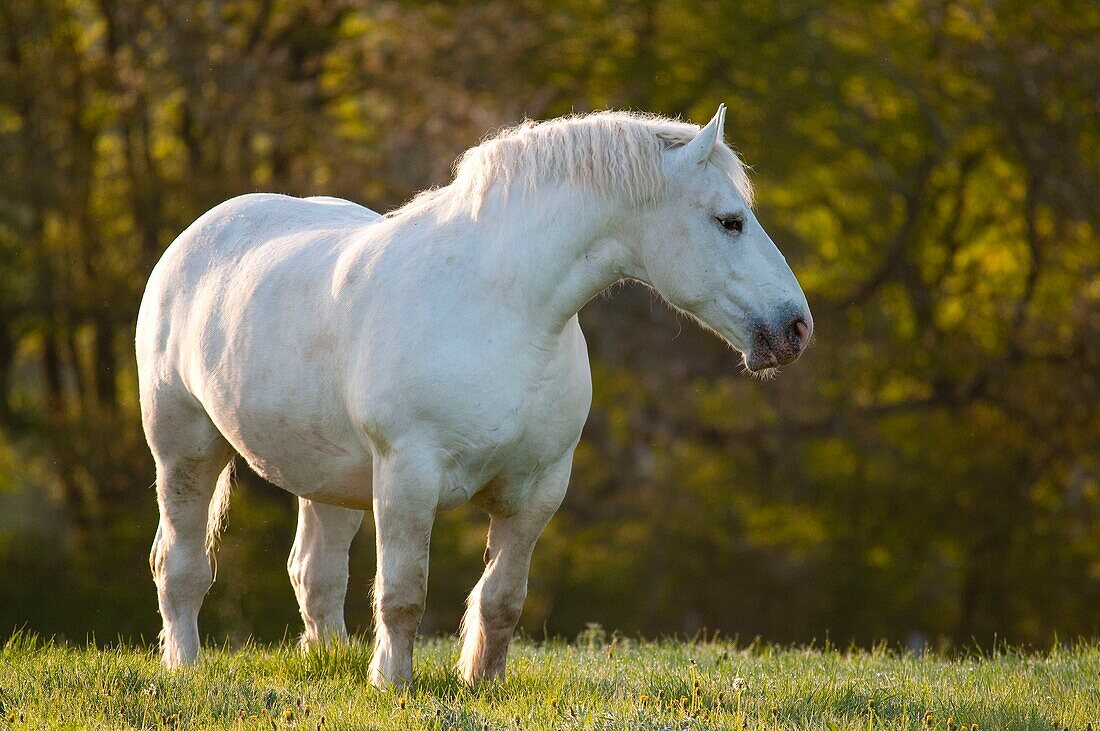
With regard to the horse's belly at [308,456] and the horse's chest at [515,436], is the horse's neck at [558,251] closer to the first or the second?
the horse's chest at [515,436]

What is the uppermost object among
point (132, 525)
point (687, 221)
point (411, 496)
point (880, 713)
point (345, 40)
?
point (345, 40)

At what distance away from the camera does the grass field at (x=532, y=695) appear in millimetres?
4004

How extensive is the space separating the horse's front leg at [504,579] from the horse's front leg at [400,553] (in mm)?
271

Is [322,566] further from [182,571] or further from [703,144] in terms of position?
[703,144]

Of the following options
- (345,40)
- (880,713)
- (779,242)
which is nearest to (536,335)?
(880,713)

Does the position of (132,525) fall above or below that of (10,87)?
below

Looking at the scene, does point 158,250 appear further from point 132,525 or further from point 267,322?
point 267,322

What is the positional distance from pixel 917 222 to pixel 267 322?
1252 centimetres

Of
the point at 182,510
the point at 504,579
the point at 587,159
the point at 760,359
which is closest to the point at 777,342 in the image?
the point at 760,359

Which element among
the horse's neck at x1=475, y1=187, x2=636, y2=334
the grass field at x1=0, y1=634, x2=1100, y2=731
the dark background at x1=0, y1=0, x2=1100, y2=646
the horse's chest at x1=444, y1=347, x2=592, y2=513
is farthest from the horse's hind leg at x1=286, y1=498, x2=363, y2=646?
the dark background at x1=0, y1=0, x2=1100, y2=646

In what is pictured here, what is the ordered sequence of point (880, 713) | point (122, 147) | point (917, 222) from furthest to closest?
point (917, 222) → point (122, 147) → point (880, 713)

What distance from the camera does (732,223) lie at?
441 cm

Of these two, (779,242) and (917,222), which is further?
(917,222)

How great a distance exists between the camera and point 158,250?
13656mm
